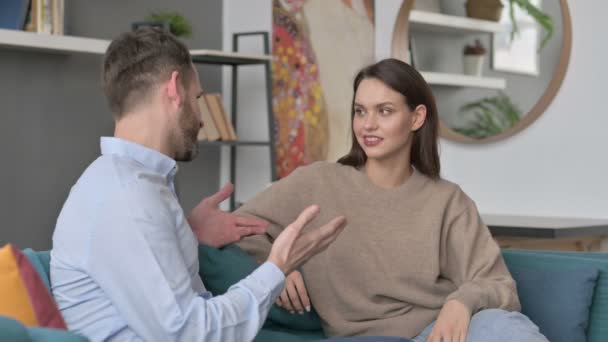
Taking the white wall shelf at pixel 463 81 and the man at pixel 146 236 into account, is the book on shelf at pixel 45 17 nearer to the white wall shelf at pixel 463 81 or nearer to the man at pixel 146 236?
the white wall shelf at pixel 463 81

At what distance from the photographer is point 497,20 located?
169 inches

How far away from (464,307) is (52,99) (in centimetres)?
322

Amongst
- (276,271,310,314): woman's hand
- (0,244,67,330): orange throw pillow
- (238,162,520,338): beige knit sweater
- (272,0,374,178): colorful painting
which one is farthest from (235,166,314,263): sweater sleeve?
(272,0,374,178): colorful painting

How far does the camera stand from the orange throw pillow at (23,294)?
1.59 m

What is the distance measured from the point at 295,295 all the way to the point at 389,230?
0.96ft

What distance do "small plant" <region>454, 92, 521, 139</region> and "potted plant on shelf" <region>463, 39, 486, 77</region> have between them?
0.14 metres

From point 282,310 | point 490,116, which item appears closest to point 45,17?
point 490,116

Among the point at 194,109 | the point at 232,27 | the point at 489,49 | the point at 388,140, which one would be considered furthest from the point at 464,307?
the point at 232,27

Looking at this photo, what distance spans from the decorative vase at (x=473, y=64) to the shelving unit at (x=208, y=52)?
1.15 metres

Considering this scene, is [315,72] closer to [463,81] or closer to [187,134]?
[463,81]

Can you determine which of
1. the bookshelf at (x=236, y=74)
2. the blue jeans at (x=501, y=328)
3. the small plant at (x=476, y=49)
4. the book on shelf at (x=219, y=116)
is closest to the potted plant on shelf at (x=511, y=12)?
the small plant at (x=476, y=49)

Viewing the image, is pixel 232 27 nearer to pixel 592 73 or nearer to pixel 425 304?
pixel 592 73

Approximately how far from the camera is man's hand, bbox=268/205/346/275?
5.86 ft

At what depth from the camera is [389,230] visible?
238 cm
